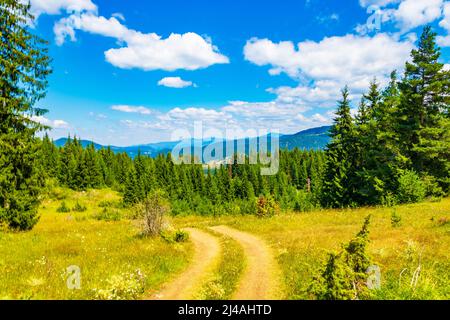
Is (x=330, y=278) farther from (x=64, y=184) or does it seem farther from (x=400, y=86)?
(x=64, y=184)

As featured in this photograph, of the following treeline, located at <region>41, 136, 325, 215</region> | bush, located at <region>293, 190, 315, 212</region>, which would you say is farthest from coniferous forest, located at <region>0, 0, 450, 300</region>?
treeline, located at <region>41, 136, 325, 215</region>

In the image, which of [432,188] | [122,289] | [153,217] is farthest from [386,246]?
[432,188]

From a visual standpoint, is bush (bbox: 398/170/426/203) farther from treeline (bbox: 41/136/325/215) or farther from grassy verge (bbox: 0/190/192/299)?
treeline (bbox: 41/136/325/215)

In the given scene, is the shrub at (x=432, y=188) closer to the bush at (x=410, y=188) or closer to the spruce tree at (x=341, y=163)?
the bush at (x=410, y=188)

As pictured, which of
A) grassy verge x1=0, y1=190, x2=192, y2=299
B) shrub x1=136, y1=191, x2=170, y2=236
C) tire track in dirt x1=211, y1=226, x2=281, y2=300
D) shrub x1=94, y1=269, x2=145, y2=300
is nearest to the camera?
shrub x1=94, y1=269, x2=145, y2=300

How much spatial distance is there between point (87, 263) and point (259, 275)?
7695mm

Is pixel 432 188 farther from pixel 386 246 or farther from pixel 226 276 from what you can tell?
pixel 226 276

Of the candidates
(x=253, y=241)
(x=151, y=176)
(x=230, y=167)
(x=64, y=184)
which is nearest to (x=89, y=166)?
(x=64, y=184)

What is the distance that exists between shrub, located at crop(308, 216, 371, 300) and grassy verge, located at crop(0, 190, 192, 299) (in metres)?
6.12

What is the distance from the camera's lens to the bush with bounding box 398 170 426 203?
97.4 feet

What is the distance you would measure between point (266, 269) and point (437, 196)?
25.9 m

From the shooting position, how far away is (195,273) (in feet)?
44.4

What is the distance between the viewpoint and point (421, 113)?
32.1 m
